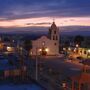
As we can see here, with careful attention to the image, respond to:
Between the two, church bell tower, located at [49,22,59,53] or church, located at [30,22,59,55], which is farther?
church bell tower, located at [49,22,59,53]

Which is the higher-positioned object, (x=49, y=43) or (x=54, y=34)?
(x=54, y=34)

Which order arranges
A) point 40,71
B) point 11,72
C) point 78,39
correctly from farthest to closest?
point 78,39 < point 40,71 < point 11,72

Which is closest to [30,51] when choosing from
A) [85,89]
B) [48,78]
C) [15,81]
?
[48,78]

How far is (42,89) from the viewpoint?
2089cm

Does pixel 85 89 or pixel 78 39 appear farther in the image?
pixel 78 39

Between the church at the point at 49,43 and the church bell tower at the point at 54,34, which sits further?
the church bell tower at the point at 54,34

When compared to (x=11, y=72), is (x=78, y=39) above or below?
above

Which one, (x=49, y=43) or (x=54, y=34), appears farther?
(x=54, y=34)

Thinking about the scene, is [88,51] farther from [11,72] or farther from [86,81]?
[86,81]

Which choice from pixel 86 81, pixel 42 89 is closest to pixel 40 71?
pixel 42 89

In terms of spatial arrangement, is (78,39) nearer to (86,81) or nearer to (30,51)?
(30,51)

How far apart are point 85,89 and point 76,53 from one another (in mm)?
35010

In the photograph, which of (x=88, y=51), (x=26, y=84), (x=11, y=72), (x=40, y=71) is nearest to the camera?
(x=26, y=84)

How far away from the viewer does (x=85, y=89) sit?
20.6 meters
